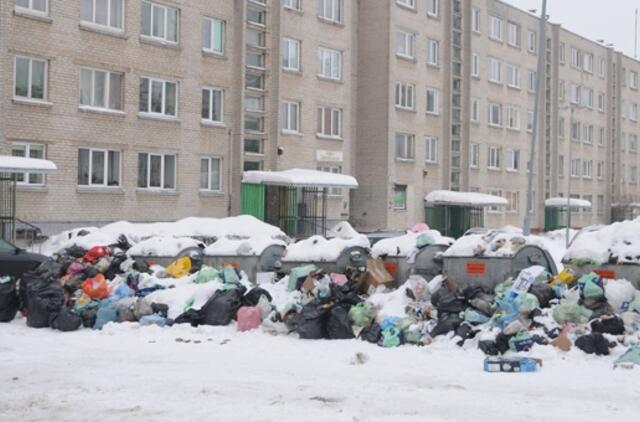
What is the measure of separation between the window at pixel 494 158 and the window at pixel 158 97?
22792 mm

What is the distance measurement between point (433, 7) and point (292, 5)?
10.8 meters

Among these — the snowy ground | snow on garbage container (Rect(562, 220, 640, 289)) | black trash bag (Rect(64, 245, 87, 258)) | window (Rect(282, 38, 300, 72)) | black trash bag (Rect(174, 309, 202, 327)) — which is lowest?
the snowy ground

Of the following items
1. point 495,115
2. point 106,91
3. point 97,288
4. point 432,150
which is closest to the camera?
point 97,288

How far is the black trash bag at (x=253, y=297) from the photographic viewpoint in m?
13.2

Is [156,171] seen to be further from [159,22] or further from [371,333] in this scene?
[371,333]

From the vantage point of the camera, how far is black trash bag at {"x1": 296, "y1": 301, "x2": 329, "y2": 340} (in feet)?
39.4

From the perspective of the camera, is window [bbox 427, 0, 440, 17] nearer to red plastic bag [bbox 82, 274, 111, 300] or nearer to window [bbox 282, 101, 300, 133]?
window [bbox 282, 101, 300, 133]

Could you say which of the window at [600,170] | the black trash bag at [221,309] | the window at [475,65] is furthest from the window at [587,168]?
the black trash bag at [221,309]

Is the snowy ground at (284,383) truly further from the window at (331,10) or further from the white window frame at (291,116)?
the window at (331,10)

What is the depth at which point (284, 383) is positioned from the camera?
29.5 ft

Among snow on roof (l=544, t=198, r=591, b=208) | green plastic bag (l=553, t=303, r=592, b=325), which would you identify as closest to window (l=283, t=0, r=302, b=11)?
green plastic bag (l=553, t=303, r=592, b=325)

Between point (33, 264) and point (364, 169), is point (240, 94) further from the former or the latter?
point (33, 264)

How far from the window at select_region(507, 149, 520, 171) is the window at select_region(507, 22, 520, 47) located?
6.21 m

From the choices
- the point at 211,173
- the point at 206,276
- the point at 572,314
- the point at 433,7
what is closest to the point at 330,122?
the point at 211,173
